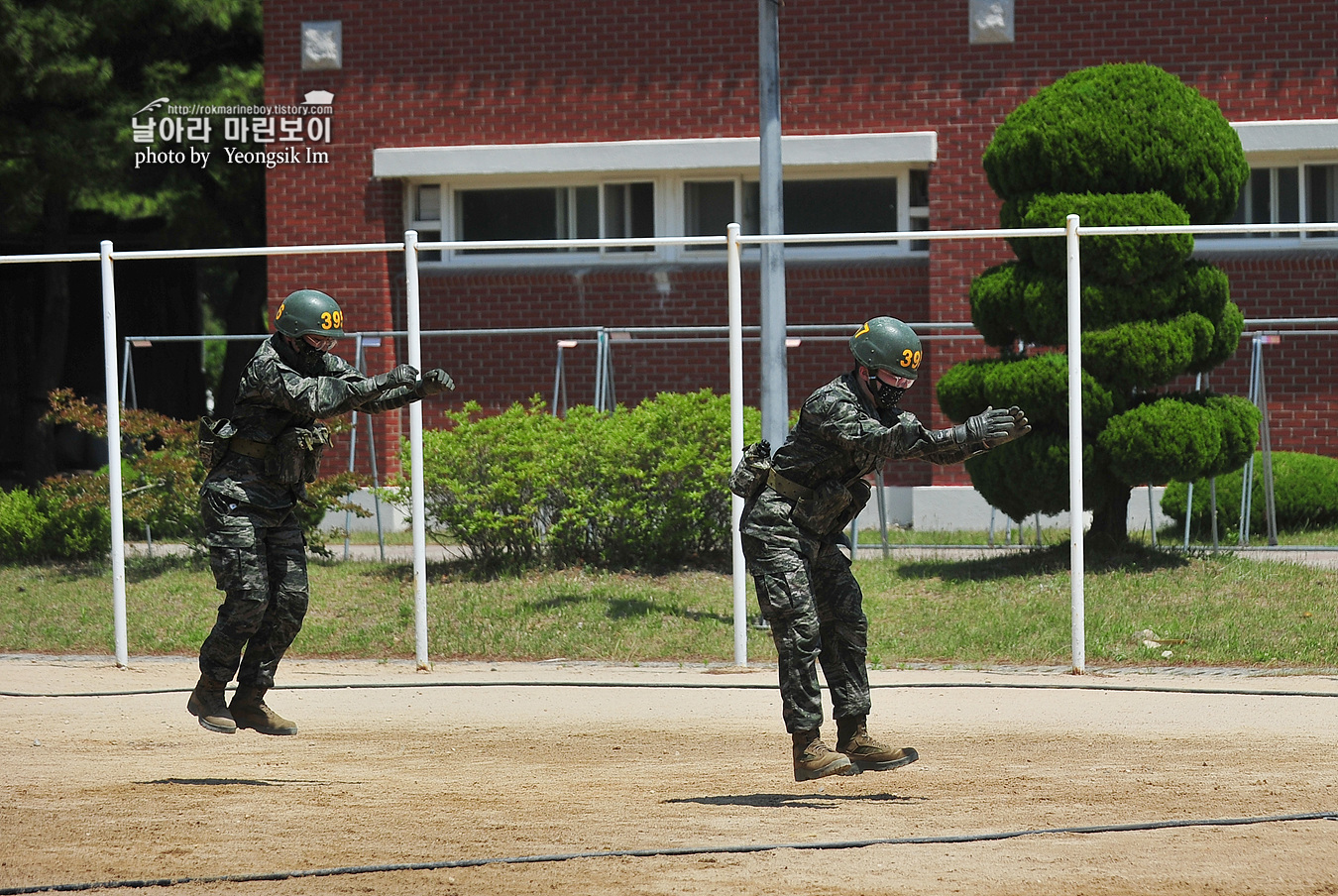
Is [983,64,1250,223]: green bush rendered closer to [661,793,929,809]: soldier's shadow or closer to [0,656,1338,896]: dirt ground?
[0,656,1338,896]: dirt ground

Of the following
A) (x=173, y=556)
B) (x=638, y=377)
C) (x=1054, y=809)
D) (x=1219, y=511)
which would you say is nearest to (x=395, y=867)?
(x=1054, y=809)

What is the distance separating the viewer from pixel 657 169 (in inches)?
614

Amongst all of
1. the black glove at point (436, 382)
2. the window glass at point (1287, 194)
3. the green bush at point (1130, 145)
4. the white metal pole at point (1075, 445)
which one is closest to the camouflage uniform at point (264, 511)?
the black glove at point (436, 382)

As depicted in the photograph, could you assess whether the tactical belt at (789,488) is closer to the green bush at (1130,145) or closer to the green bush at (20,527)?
the green bush at (1130,145)

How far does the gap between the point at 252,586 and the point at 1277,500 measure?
939 cm

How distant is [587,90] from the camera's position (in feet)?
51.5

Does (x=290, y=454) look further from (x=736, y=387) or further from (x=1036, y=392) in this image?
(x=1036, y=392)

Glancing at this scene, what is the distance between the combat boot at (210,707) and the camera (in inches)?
257

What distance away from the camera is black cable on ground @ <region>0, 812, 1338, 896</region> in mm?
4617

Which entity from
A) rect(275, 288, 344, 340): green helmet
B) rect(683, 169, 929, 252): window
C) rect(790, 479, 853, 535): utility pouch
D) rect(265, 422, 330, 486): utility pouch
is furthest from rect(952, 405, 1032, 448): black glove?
rect(683, 169, 929, 252): window

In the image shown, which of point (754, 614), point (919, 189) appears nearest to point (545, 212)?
point (919, 189)

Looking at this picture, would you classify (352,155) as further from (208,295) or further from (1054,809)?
(208,295)

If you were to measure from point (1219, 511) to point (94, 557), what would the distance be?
9.52m

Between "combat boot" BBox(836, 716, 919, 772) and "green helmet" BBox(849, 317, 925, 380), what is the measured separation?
1.47 m
